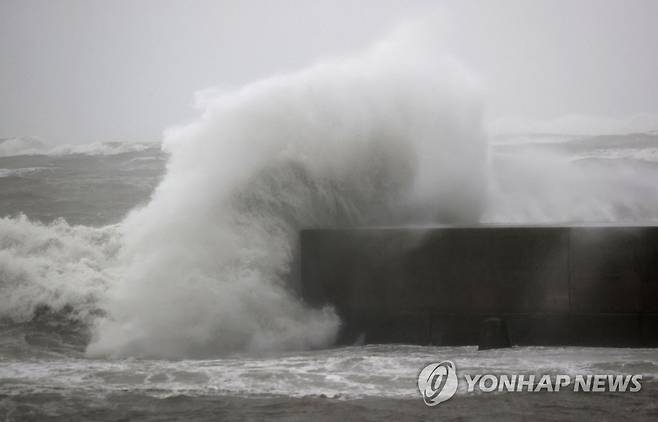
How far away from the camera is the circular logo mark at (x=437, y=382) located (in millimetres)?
5458

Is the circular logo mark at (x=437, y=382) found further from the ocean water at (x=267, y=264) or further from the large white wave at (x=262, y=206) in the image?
the large white wave at (x=262, y=206)

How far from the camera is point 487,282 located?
294 inches

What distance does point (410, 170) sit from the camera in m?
9.91

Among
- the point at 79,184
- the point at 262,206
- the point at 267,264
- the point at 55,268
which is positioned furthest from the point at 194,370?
the point at 79,184

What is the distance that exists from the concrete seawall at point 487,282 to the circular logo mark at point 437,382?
1035mm

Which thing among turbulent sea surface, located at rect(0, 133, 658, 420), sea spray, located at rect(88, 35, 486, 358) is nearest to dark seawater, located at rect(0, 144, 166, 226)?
turbulent sea surface, located at rect(0, 133, 658, 420)

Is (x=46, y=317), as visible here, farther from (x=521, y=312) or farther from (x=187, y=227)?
(x=521, y=312)

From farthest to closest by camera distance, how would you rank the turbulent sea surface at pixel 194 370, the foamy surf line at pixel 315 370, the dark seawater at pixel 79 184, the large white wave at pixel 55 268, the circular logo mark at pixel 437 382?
1. the dark seawater at pixel 79 184
2. the large white wave at pixel 55 268
3. the foamy surf line at pixel 315 370
4. the circular logo mark at pixel 437 382
5. the turbulent sea surface at pixel 194 370

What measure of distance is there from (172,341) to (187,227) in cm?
148

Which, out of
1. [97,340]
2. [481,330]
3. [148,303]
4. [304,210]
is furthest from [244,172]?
[481,330]

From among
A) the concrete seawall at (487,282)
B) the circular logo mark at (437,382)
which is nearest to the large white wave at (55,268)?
the concrete seawall at (487,282)

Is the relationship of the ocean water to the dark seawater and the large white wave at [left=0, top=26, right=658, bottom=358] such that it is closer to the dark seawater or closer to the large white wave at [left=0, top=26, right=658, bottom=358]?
the large white wave at [left=0, top=26, right=658, bottom=358]

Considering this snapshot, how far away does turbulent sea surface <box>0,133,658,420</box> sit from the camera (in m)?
5.18

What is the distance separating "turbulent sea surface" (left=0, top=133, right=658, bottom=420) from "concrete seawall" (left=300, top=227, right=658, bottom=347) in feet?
0.85
